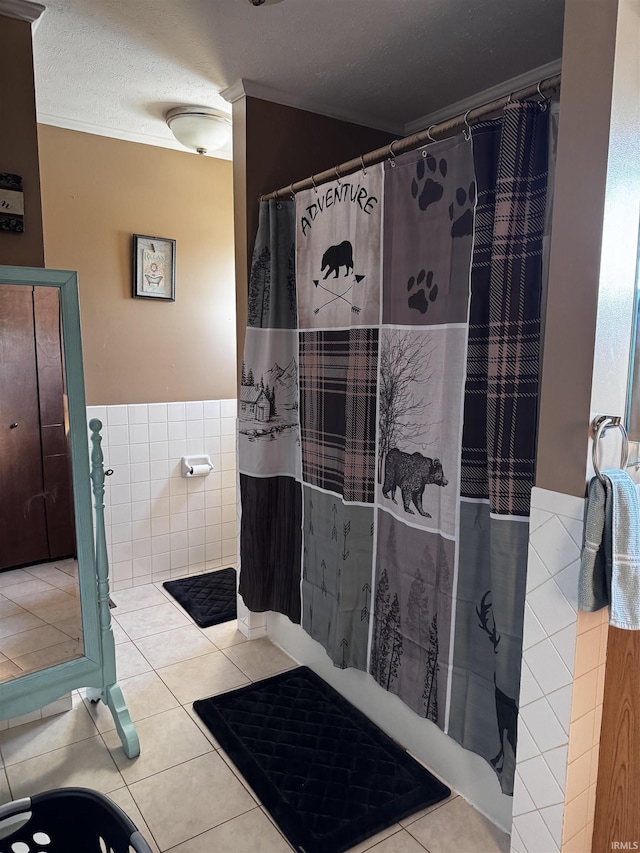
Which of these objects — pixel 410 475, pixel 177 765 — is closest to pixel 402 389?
pixel 410 475

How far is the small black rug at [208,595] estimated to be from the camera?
295cm

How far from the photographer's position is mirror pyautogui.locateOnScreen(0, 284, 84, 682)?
189cm

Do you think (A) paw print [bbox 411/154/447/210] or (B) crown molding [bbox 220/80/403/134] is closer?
(A) paw print [bbox 411/154/447/210]

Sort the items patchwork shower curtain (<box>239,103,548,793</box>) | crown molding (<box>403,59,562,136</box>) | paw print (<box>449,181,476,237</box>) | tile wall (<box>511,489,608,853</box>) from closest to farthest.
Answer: tile wall (<box>511,489,608,853</box>) → patchwork shower curtain (<box>239,103,548,793</box>) → paw print (<box>449,181,476,237</box>) → crown molding (<box>403,59,562,136</box>)

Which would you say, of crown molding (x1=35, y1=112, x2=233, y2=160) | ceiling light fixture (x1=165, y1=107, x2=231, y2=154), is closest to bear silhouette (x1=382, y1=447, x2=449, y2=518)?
ceiling light fixture (x1=165, y1=107, x2=231, y2=154)

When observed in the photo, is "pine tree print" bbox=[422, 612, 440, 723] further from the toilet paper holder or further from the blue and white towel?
the toilet paper holder

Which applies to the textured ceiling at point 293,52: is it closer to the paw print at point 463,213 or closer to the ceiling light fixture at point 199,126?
the ceiling light fixture at point 199,126

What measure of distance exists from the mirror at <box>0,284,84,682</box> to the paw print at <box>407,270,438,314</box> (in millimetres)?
1152

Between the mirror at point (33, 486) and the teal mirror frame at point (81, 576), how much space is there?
25mm

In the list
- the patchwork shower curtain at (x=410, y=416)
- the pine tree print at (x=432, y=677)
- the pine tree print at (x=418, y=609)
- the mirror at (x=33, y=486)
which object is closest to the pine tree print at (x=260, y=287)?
the patchwork shower curtain at (x=410, y=416)

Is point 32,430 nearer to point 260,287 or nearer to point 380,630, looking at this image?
point 260,287

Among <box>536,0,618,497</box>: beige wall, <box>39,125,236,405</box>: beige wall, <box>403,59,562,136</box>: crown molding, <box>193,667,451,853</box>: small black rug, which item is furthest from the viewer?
<box>39,125,236,405</box>: beige wall

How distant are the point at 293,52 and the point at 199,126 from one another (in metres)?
0.75

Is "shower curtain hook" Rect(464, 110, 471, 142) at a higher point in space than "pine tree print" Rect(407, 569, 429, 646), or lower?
higher
